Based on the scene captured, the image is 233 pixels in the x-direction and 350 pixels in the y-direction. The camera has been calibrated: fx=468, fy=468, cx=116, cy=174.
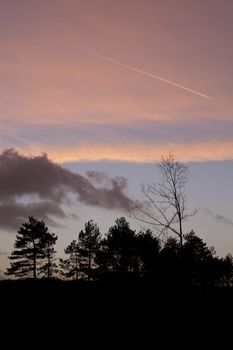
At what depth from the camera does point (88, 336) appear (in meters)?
14.9

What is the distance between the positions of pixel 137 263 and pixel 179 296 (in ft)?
161

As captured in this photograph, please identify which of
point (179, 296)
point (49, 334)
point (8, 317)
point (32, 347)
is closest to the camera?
point (32, 347)

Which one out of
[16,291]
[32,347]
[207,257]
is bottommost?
[32,347]

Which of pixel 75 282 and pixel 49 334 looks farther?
pixel 75 282

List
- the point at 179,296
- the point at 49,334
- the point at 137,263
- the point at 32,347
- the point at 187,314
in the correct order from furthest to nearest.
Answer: the point at 137,263 < the point at 179,296 < the point at 187,314 < the point at 49,334 < the point at 32,347

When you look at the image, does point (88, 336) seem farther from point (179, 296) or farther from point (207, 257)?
point (207, 257)

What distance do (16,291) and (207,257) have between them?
58301 millimetres

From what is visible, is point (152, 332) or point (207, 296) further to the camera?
point (207, 296)

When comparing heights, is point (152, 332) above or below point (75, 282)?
below

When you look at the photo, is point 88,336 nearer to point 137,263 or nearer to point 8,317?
point 8,317

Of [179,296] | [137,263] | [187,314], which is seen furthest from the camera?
[137,263]

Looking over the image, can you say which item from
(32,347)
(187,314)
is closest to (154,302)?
(187,314)

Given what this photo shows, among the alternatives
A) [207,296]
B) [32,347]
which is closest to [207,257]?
[207,296]

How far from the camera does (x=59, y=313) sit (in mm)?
16938
